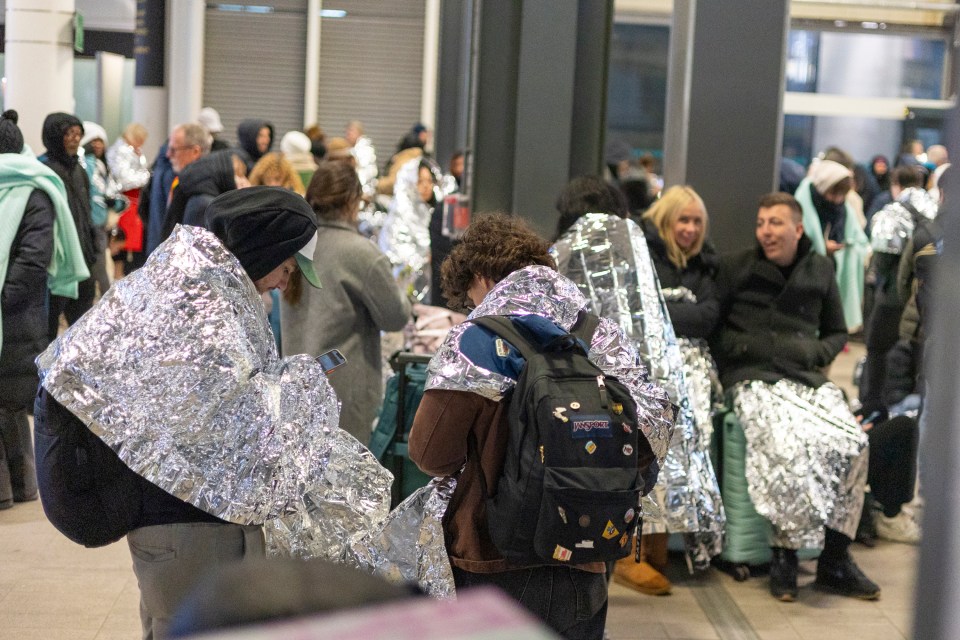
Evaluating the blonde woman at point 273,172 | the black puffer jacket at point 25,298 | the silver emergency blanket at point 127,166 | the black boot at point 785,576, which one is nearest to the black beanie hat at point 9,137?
the black puffer jacket at point 25,298

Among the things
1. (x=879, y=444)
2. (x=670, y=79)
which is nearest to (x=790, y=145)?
(x=670, y=79)

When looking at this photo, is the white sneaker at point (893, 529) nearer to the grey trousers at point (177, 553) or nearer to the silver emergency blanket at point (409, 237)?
the silver emergency blanket at point (409, 237)

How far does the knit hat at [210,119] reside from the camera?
946 cm

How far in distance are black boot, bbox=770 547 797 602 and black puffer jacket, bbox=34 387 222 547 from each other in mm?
3293

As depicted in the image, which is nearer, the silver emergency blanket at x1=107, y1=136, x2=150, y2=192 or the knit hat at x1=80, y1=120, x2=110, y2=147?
the knit hat at x1=80, y1=120, x2=110, y2=147

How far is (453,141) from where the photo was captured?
14.6 metres

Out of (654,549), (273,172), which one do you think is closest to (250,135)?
(273,172)

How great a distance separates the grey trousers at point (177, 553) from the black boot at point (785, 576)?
3.20 metres

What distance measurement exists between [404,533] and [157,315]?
847 mm

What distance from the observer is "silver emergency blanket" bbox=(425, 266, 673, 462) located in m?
2.75

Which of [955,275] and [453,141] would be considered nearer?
[955,275]

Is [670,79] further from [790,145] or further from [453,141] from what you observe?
[790,145]

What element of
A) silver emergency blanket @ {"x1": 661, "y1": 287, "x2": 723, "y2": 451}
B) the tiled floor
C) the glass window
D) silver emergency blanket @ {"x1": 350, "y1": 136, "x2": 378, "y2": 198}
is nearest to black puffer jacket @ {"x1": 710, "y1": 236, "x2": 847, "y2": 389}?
silver emergency blanket @ {"x1": 661, "y1": 287, "x2": 723, "y2": 451}

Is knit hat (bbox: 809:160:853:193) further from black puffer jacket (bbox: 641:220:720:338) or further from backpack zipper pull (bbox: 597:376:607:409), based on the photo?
backpack zipper pull (bbox: 597:376:607:409)
